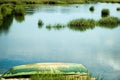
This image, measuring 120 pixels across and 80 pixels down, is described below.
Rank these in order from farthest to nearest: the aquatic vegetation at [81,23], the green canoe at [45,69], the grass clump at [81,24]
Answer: the aquatic vegetation at [81,23], the grass clump at [81,24], the green canoe at [45,69]

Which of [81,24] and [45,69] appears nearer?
[45,69]

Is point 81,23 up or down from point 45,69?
down

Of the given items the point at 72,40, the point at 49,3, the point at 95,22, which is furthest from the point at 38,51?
the point at 49,3

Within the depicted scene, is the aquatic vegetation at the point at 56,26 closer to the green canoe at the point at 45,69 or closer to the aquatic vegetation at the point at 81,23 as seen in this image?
the aquatic vegetation at the point at 81,23

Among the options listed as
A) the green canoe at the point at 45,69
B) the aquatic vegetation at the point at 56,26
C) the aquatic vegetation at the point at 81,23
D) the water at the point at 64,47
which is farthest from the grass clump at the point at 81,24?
the green canoe at the point at 45,69

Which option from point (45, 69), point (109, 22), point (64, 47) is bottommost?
point (64, 47)

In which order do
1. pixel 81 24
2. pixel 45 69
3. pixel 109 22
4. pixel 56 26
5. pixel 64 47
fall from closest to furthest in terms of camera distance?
1. pixel 45 69
2. pixel 64 47
3. pixel 56 26
4. pixel 81 24
5. pixel 109 22

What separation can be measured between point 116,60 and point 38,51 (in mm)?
4593

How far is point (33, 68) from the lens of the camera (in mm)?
9984

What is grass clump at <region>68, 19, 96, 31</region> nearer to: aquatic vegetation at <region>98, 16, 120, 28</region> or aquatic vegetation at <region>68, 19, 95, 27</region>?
aquatic vegetation at <region>68, 19, 95, 27</region>

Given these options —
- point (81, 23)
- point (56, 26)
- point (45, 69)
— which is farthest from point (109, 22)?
point (45, 69)

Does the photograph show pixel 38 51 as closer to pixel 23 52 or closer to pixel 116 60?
pixel 23 52

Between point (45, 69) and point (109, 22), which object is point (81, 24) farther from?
point (45, 69)

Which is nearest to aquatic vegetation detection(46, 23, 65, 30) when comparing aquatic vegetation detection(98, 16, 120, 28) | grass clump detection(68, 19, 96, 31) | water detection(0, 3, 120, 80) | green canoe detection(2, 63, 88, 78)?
water detection(0, 3, 120, 80)
